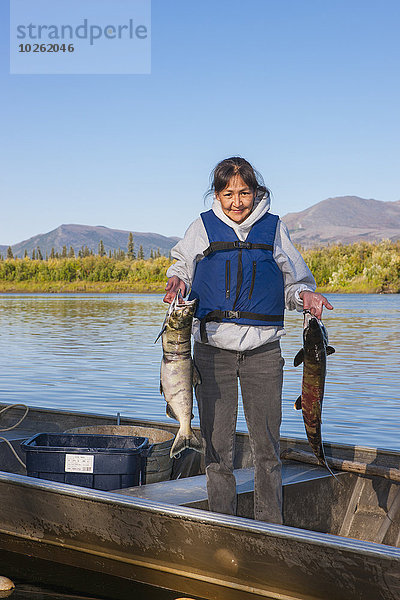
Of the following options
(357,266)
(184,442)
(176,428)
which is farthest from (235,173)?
(357,266)

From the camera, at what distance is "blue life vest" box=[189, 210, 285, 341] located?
4426 mm

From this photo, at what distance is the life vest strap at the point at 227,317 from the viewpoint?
Answer: 441cm

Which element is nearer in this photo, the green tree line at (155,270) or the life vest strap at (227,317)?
the life vest strap at (227,317)

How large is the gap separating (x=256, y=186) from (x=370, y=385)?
13291mm

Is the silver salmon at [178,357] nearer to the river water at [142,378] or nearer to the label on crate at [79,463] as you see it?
the label on crate at [79,463]

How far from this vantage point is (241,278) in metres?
4.44

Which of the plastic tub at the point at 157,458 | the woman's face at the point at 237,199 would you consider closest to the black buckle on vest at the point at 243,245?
the woman's face at the point at 237,199

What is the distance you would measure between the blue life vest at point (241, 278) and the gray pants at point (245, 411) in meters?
0.19

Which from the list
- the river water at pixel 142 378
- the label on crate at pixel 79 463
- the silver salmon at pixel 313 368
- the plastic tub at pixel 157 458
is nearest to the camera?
the silver salmon at pixel 313 368

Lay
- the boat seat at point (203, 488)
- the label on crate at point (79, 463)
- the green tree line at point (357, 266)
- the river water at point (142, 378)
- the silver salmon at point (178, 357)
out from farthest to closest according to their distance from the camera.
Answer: the green tree line at point (357, 266), the river water at point (142, 378), the label on crate at point (79, 463), the boat seat at point (203, 488), the silver salmon at point (178, 357)

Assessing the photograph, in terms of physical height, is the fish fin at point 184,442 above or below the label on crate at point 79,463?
above

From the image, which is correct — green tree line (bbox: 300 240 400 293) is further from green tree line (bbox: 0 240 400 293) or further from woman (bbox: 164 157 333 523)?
woman (bbox: 164 157 333 523)

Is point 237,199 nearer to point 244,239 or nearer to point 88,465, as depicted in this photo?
point 244,239

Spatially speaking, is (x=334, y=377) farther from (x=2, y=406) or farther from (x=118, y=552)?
(x=118, y=552)
